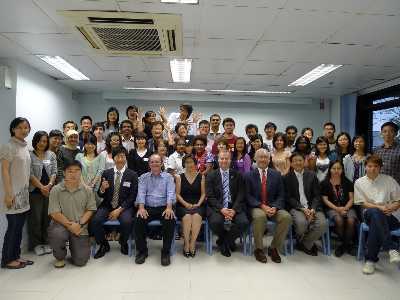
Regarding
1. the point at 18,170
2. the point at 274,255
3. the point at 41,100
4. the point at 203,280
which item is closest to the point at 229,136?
the point at 274,255

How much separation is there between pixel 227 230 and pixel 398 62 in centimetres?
403

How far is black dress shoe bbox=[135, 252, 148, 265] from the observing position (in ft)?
11.1

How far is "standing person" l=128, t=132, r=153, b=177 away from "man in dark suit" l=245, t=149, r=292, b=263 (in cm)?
135

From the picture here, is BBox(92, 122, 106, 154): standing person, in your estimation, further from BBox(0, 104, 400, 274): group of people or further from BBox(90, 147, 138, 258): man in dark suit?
BBox(90, 147, 138, 258): man in dark suit

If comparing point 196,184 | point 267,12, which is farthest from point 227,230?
point 267,12

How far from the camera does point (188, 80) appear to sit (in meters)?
6.55

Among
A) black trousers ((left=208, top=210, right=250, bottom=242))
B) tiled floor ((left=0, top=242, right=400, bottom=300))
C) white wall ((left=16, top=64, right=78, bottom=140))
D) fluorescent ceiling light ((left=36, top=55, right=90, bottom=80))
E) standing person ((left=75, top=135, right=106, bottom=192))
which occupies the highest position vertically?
fluorescent ceiling light ((left=36, top=55, right=90, bottom=80))

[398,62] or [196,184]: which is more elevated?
[398,62]

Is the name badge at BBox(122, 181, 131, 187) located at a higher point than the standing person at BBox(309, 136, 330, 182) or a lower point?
lower

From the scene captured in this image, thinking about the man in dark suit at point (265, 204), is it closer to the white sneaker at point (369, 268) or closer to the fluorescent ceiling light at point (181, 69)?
the white sneaker at point (369, 268)

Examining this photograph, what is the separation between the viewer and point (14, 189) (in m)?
3.22

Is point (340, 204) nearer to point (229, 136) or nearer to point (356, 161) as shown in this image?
point (356, 161)

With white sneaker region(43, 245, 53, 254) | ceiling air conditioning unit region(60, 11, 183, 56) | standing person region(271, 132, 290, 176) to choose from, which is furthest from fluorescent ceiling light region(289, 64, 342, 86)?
white sneaker region(43, 245, 53, 254)

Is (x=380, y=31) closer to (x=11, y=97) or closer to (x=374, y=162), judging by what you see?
(x=374, y=162)
